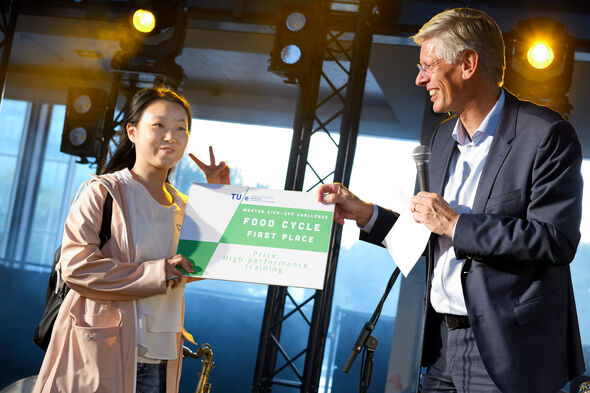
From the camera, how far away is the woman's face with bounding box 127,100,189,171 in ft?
6.29

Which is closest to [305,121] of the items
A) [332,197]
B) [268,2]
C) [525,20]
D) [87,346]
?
[268,2]

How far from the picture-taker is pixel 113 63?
5.22 metres

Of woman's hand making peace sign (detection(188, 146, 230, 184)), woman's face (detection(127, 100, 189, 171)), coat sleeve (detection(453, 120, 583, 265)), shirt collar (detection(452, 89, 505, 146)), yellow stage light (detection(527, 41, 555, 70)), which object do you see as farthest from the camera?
yellow stage light (detection(527, 41, 555, 70))

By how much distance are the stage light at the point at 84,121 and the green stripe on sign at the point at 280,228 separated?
4.96m

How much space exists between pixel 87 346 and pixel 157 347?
0.21 metres

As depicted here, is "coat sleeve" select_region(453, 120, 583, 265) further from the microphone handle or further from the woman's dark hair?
the woman's dark hair

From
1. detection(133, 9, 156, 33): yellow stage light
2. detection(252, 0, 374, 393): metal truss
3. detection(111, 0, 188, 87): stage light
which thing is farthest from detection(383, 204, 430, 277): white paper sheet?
detection(133, 9, 156, 33): yellow stage light

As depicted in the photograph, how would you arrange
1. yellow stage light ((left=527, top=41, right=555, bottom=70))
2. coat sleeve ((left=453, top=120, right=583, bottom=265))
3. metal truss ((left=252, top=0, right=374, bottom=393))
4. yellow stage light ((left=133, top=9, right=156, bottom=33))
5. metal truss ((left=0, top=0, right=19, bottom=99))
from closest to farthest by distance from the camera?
coat sleeve ((left=453, top=120, right=583, bottom=265)) < yellow stage light ((left=527, top=41, right=555, bottom=70)) < metal truss ((left=252, top=0, right=374, bottom=393)) < yellow stage light ((left=133, top=9, right=156, bottom=33)) < metal truss ((left=0, top=0, right=19, bottom=99))

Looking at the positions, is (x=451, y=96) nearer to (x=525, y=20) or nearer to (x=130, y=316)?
(x=130, y=316)

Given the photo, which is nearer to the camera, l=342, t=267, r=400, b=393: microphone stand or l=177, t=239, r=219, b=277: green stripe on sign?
l=342, t=267, r=400, b=393: microphone stand

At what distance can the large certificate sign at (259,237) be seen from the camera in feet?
5.78

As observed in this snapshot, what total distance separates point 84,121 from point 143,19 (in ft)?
6.27

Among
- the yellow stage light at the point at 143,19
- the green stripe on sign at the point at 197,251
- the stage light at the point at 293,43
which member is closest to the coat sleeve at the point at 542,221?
the green stripe on sign at the point at 197,251

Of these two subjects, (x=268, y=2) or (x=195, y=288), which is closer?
(x=268, y=2)
